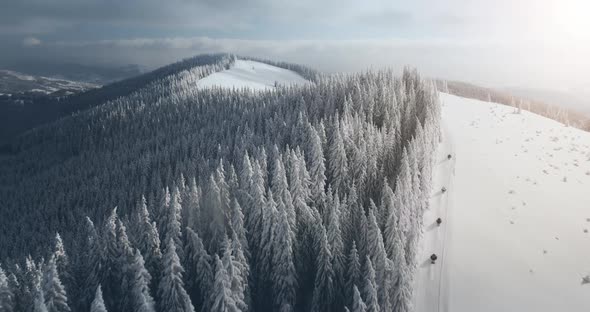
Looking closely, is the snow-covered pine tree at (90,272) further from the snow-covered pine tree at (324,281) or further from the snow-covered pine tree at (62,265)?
the snow-covered pine tree at (324,281)

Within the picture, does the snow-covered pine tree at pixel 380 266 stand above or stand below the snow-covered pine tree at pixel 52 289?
below

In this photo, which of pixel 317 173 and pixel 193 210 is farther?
pixel 317 173

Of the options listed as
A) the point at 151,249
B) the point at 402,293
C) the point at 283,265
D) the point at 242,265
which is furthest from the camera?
the point at 283,265

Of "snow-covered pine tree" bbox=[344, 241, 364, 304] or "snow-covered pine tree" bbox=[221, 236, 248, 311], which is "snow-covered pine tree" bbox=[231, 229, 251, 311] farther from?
"snow-covered pine tree" bbox=[344, 241, 364, 304]

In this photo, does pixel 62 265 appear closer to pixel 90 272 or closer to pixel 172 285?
pixel 90 272

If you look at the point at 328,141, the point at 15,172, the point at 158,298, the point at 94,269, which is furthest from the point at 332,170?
the point at 15,172

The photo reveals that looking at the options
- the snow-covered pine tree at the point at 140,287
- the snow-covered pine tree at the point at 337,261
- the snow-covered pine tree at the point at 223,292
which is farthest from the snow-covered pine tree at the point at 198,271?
the snow-covered pine tree at the point at 337,261

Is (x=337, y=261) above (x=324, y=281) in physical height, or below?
above

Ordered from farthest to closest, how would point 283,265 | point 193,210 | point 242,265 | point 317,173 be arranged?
point 317,173
point 193,210
point 283,265
point 242,265

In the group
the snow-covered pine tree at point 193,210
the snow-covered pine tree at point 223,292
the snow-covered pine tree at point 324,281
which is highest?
the snow-covered pine tree at point 193,210

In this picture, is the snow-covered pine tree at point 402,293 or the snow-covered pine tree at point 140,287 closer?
the snow-covered pine tree at point 140,287

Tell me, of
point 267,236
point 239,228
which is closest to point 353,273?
point 267,236
